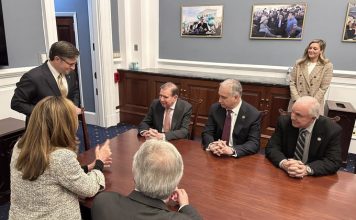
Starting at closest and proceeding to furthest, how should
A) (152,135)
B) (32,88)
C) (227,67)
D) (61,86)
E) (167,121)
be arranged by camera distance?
1. (152,135)
2. (32,88)
3. (61,86)
4. (167,121)
5. (227,67)

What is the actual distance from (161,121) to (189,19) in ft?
7.92

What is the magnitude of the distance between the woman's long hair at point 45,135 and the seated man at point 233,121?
1.12 m

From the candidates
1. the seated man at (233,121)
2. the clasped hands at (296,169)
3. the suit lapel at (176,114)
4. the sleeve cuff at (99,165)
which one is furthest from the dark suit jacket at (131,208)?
the suit lapel at (176,114)

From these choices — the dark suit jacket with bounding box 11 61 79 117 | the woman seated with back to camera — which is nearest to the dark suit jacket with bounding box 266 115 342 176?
→ the woman seated with back to camera

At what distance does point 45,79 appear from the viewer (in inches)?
91.0

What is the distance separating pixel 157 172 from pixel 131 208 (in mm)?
172

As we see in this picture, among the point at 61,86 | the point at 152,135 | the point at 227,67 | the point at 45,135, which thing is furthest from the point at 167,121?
the point at 227,67

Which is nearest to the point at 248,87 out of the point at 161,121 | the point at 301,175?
the point at 161,121

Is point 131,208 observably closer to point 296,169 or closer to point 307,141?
point 296,169

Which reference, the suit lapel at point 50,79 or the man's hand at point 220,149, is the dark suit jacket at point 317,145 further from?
the suit lapel at point 50,79

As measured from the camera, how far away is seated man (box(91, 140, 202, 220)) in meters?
1.08

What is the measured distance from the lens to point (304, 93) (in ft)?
11.0

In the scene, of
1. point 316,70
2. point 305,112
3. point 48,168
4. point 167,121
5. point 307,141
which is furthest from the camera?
point 316,70

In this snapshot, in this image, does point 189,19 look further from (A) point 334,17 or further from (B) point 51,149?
(B) point 51,149
